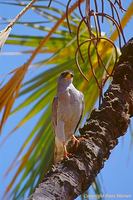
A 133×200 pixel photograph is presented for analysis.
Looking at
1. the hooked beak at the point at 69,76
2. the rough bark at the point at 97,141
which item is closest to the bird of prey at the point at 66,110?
the hooked beak at the point at 69,76

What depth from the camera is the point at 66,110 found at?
231cm

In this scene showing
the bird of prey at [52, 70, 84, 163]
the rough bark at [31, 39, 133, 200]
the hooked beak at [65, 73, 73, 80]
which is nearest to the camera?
the rough bark at [31, 39, 133, 200]

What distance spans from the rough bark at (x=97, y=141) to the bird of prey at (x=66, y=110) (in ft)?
1.62

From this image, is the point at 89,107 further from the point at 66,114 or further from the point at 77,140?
the point at 77,140

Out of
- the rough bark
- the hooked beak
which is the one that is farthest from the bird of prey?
the rough bark

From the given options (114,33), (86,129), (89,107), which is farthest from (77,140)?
(89,107)

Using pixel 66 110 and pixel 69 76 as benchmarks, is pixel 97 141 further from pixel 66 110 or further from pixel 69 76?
pixel 69 76

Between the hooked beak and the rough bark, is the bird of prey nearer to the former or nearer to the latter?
the hooked beak

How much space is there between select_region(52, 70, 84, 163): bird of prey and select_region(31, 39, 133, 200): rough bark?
0.50 metres

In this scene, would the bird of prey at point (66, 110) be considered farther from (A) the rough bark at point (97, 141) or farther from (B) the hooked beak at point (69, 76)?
(A) the rough bark at point (97, 141)

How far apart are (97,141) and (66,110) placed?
738 millimetres

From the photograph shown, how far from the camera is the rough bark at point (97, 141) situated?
140 centimetres

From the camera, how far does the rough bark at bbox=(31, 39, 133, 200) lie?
140 cm

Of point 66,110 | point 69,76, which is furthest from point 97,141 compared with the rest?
point 69,76
